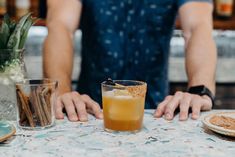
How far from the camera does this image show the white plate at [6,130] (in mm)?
1051

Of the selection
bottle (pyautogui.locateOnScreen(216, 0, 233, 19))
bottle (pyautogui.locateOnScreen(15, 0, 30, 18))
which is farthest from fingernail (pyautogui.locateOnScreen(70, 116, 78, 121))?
bottle (pyautogui.locateOnScreen(216, 0, 233, 19))

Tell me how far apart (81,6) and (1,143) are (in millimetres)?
1082

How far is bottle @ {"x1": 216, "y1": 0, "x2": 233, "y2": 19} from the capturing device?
127 inches

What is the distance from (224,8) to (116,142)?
2.39m

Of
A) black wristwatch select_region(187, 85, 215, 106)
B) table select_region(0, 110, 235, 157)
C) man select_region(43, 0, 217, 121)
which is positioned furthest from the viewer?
man select_region(43, 0, 217, 121)

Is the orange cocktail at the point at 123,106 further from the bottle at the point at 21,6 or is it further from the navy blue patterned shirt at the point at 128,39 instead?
the bottle at the point at 21,6

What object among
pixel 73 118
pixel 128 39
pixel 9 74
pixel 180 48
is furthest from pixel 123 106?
pixel 180 48

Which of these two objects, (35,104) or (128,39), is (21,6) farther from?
(35,104)

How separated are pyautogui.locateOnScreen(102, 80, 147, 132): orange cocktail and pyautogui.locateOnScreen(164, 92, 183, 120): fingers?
0.16m

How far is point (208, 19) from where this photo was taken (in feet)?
6.52

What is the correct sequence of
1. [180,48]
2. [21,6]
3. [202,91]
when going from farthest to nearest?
[21,6]
[180,48]
[202,91]

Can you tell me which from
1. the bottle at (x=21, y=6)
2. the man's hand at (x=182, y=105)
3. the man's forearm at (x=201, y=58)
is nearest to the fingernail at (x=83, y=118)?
the man's hand at (x=182, y=105)

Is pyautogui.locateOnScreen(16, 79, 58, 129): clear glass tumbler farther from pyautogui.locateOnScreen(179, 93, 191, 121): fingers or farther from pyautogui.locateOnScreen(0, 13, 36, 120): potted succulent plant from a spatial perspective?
pyautogui.locateOnScreen(179, 93, 191, 121): fingers

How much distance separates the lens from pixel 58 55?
1851 millimetres
